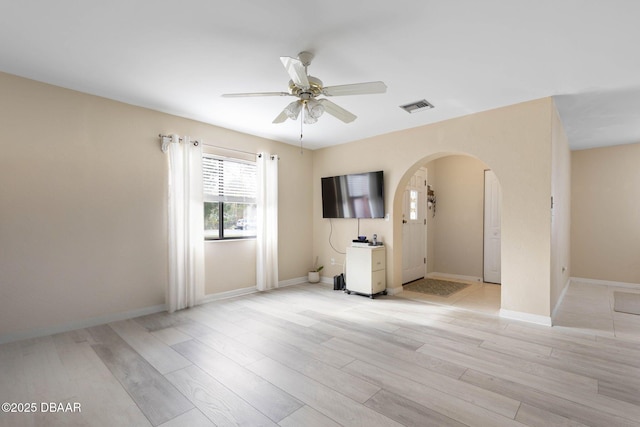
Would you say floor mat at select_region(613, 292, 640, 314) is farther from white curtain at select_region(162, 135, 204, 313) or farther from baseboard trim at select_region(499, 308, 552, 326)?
white curtain at select_region(162, 135, 204, 313)

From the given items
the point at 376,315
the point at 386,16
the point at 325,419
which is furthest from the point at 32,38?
the point at 376,315

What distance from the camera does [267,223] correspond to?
17.1ft

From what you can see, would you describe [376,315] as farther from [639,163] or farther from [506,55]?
[639,163]

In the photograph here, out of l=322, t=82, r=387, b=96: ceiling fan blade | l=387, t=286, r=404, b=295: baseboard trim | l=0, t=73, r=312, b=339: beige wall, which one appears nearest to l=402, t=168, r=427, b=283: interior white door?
l=387, t=286, r=404, b=295: baseboard trim

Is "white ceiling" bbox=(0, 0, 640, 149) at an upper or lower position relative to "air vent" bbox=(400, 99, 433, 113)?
upper

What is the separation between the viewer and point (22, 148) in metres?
3.08

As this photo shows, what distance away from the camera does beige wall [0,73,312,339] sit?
3.03 metres

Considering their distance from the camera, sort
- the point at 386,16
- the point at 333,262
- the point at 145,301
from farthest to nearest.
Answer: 1. the point at 333,262
2. the point at 145,301
3. the point at 386,16

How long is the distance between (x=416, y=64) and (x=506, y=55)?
752mm

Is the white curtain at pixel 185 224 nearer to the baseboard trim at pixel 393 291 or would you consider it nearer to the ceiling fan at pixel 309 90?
the ceiling fan at pixel 309 90

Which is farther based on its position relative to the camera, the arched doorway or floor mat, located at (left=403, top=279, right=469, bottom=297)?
the arched doorway

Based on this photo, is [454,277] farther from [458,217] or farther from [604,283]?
[604,283]

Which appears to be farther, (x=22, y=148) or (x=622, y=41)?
(x=22, y=148)

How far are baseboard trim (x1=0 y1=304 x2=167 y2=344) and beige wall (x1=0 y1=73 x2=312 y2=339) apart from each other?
0.03 metres
